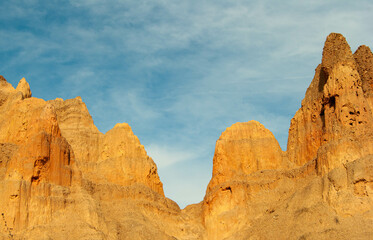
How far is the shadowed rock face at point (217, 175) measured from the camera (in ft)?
239

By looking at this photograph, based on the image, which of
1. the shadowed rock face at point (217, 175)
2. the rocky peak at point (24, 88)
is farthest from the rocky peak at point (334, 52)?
the rocky peak at point (24, 88)

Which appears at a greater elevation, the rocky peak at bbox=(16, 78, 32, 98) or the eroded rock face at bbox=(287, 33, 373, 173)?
the rocky peak at bbox=(16, 78, 32, 98)

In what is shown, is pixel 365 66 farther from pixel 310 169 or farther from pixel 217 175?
pixel 217 175

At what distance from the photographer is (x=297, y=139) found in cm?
8781

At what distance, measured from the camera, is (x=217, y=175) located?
292 feet

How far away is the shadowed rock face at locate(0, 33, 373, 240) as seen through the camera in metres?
72.8

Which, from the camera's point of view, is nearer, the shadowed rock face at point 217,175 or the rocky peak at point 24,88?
the shadowed rock face at point 217,175

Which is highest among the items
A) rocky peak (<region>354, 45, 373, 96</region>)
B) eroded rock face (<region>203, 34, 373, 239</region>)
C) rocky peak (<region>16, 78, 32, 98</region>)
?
rocky peak (<region>16, 78, 32, 98</region>)

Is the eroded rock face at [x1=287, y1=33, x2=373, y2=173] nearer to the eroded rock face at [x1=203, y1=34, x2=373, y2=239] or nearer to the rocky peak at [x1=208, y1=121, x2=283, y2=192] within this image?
the eroded rock face at [x1=203, y1=34, x2=373, y2=239]

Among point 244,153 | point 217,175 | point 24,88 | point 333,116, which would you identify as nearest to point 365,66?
point 333,116

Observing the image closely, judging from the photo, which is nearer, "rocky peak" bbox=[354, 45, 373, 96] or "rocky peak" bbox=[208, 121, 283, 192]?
"rocky peak" bbox=[354, 45, 373, 96]

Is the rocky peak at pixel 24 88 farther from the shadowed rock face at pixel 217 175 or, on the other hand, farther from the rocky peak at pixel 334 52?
the rocky peak at pixel 334 52

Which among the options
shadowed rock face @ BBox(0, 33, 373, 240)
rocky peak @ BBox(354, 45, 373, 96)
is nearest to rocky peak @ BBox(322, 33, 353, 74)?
shadowed rock face @ BBox(0, 33, 373, 240)

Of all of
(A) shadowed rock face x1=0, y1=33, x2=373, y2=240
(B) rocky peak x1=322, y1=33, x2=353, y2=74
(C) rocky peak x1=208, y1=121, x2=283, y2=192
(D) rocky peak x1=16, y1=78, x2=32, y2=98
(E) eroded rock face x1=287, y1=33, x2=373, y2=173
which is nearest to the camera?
(A) shadowed rock face x1=0, y1=33, x2=373, y2=240
